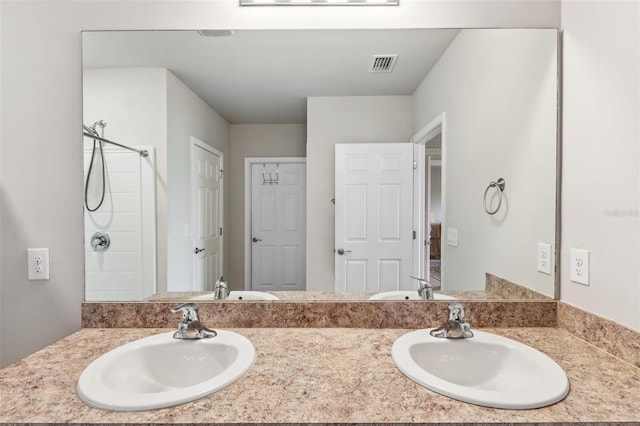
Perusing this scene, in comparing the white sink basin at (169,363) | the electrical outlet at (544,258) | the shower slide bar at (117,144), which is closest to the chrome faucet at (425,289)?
the electrical outlet at (544,258)

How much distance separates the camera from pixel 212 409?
2.37 feet

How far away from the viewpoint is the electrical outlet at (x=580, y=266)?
3.58ft

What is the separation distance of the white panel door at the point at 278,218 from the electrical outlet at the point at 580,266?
1007mm

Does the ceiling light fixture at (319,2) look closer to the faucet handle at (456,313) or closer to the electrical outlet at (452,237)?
the electrical outlet at (452,237)

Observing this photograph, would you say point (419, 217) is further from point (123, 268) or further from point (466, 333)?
point (123, 268)

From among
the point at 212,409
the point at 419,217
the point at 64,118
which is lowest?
the point at 212,409

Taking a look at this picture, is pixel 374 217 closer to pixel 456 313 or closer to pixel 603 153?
pixel 456 313

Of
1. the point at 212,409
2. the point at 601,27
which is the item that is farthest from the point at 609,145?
the point at 212,409

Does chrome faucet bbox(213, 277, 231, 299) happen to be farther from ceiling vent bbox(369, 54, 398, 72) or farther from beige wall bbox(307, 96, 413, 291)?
ceiling vent bbox(369, 54, 398, 72)

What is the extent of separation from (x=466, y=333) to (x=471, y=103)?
94 centimetres

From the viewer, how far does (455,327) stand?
3.54ft

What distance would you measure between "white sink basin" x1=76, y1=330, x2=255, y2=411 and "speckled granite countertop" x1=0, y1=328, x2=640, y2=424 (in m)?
0.05

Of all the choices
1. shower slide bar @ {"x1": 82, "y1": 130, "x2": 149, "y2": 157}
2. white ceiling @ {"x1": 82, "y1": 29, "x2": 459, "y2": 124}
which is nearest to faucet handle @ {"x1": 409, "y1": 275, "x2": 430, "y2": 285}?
white ceiling @ {"x1": 82, "y1": 29, "x2": 459, "y2": 124}

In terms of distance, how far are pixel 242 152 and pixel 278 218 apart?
343 mm
